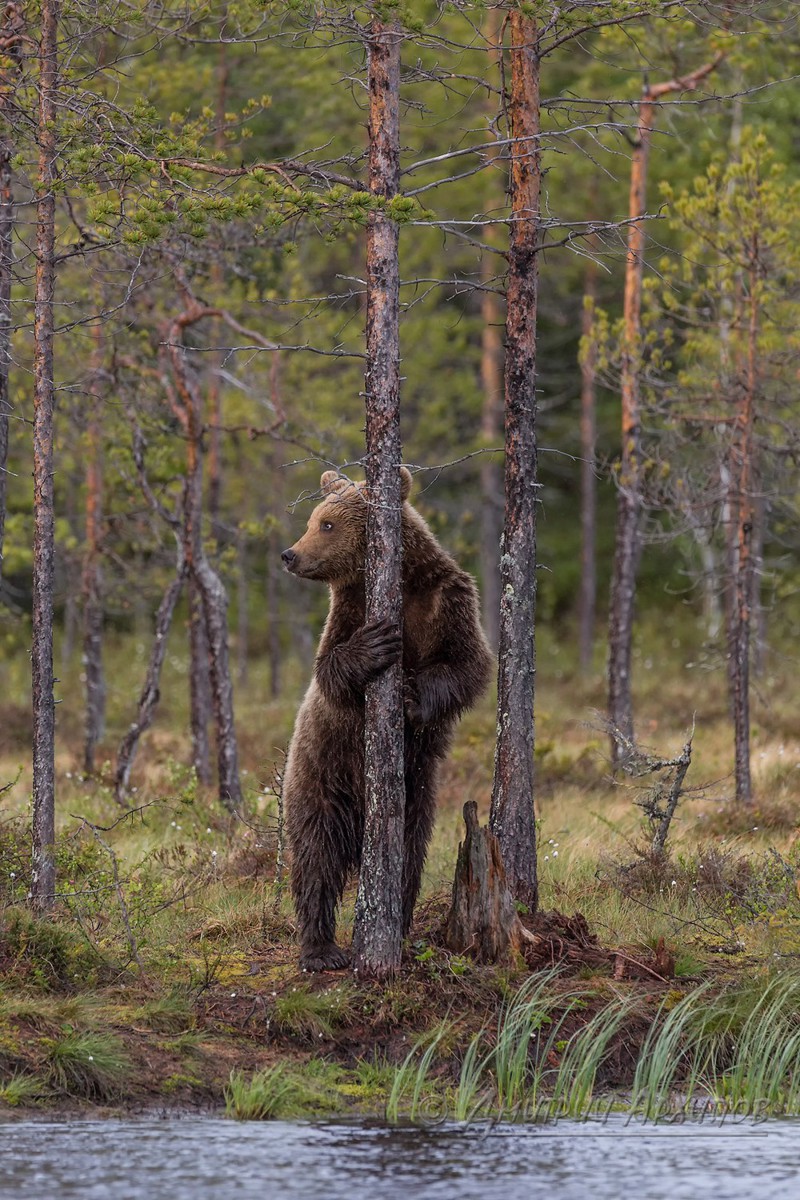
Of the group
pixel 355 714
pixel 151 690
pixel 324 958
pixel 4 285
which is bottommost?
pixel 324 958

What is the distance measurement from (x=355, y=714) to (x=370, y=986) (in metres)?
1.50

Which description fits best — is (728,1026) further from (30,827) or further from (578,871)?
(30,827)

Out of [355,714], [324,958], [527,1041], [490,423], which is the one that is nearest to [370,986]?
[324,958]

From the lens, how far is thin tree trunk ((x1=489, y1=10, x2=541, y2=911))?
9.24 m

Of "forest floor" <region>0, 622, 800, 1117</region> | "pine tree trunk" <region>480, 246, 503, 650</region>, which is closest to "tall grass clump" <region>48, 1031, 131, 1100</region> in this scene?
"forest floor" <region>0, 622, 800, 1117</region>

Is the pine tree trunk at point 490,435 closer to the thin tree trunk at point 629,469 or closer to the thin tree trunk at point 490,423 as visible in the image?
the thin tree trunk at point 490,423

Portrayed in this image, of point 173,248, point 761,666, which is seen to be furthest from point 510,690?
point 761,666

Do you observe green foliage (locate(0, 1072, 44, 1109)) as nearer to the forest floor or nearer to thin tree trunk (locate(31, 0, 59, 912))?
the forest floor

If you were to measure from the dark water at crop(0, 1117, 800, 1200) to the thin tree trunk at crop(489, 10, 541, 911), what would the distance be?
235 cm

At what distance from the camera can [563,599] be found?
124 ft

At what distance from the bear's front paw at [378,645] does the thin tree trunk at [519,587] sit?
1259 mm

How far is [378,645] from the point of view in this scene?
815 centimetres

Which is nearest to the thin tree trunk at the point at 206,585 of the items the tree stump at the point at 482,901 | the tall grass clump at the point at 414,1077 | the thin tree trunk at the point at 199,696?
the thin tree trunk at the point at 199,696

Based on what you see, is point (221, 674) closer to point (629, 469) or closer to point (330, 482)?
point (629, 469)
